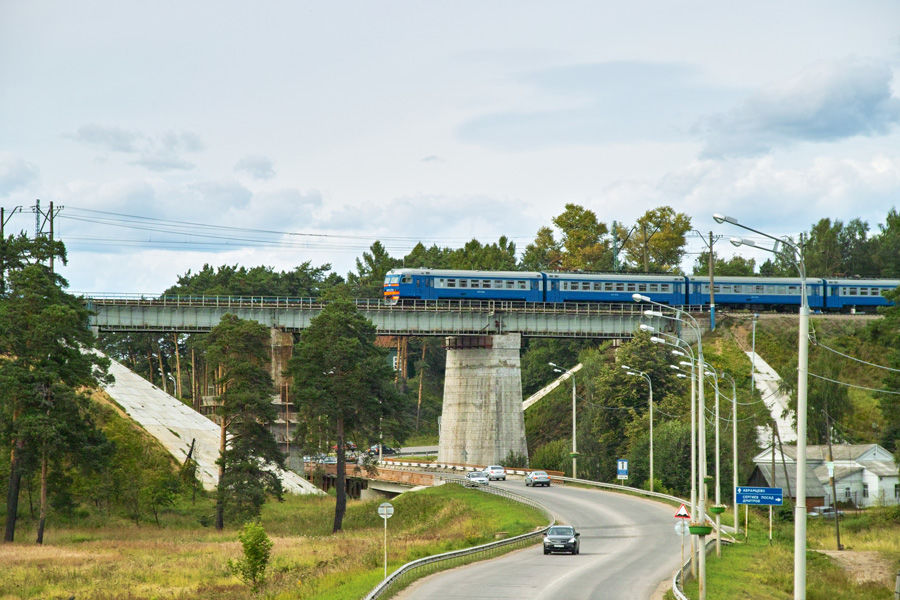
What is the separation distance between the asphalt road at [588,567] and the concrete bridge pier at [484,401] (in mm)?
28827

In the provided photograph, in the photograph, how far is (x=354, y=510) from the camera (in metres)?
75.9

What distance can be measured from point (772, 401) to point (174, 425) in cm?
5035

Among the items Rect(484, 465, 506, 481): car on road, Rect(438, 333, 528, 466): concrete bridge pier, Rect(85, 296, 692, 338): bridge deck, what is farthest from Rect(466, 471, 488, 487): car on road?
Rect(85, 296, 692, 338): bridge deck

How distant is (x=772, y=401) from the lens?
89.8 meters

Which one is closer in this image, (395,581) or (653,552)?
(395,581)

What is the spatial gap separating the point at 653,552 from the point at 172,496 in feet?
121

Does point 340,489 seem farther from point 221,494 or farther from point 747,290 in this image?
point 747,290

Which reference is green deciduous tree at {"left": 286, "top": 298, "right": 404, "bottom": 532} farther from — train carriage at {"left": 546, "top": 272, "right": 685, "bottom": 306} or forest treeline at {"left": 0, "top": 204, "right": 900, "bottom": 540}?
train carriage at {"left": 546, "top": 272, "right": 685, "bottom": 306}

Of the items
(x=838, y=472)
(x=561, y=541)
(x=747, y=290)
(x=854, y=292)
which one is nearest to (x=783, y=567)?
(x=561, y=541)

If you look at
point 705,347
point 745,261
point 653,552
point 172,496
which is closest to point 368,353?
point 172,496

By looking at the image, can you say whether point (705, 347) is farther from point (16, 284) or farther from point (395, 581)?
point (395, 581)

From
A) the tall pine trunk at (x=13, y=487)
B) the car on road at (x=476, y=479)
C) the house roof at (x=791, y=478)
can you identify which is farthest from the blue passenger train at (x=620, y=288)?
the tall pine trunk at (x=13, y=487)

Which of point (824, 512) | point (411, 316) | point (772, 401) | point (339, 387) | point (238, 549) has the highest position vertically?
point (411, 316)

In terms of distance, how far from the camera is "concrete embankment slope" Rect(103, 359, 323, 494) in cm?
7531
